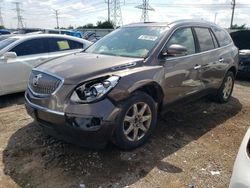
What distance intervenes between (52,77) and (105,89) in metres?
0.73

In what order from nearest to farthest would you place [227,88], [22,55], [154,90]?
[154,90]
[227,88]
[22,55]

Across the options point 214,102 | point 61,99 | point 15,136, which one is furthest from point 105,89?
point 214,102

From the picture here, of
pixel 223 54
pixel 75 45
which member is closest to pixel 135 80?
pixel 223 54

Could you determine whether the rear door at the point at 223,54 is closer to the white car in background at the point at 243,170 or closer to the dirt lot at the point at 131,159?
the dirt lot at the point at 131,159

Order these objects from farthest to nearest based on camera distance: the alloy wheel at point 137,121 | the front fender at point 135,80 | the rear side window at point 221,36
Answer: the rear side window at point 221,36 < the alloy wheel at point 137,121 < the front fender at point 135,80

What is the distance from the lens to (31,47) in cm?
696

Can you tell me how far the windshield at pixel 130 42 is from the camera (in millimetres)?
4371

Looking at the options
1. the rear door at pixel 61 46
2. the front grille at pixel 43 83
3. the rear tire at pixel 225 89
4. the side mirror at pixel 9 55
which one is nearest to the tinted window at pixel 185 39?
the rear tire at pixel 225 89

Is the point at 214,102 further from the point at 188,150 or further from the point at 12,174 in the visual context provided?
the point at 12,174

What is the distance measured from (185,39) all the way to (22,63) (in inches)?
147

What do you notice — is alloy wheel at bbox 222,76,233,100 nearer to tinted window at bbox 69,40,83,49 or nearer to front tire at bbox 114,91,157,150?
front tire at bbox 114,91,157,150

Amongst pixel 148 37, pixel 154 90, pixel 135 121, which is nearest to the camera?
pixel 135 121

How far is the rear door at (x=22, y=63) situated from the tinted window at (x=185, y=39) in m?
3.60

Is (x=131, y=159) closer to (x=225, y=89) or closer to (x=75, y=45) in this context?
(x=225, y=89)
